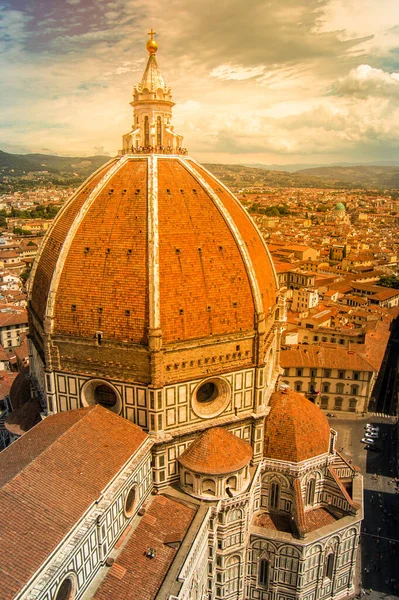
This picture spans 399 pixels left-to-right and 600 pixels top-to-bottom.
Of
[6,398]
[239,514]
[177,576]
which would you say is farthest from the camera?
[6,398]

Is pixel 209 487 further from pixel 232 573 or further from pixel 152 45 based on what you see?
pixel 152 45

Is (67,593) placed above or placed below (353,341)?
above

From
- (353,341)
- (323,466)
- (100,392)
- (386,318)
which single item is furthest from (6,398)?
(386,318)

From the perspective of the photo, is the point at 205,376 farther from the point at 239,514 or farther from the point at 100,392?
the point at 239,514

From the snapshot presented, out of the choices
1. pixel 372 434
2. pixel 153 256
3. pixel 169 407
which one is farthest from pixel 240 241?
pixel 372 434

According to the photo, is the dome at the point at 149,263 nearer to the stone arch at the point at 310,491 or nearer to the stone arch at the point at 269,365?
the stone arch at the point at 269,365

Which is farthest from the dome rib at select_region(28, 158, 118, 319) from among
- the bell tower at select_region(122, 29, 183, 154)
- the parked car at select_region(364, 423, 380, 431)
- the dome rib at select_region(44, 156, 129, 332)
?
the parked car at select_region(364, 423, 380, 431)
